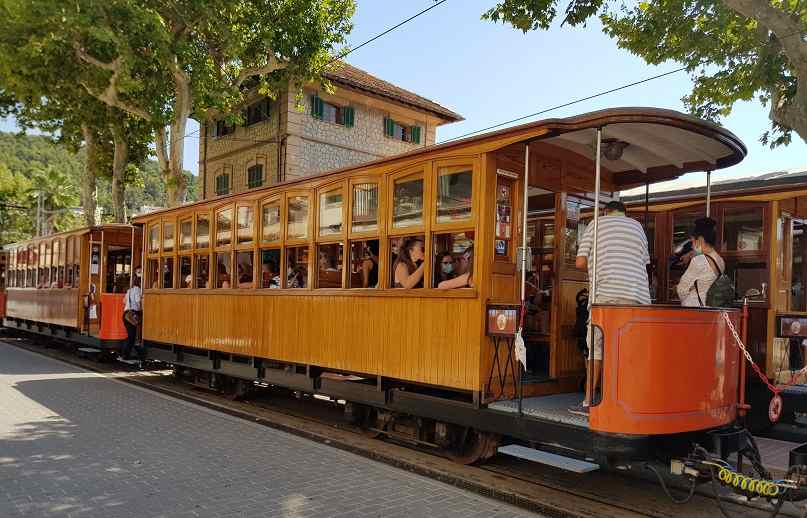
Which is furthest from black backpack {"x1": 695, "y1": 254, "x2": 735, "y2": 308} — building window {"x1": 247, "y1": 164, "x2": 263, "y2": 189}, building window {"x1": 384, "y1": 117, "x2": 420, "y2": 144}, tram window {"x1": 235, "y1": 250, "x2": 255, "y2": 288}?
building window {"x1": 384, "y1": 117, "x2": 420, "y2": 144}

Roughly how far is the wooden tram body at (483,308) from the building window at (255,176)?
16738 mm

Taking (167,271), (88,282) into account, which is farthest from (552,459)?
(88,282)

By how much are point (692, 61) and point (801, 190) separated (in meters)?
4.89

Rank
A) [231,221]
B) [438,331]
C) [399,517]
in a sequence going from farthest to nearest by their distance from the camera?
[231,221], [438,331], [399,517]

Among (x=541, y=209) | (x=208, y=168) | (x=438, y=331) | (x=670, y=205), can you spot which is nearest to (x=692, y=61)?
(x=670, y=205)

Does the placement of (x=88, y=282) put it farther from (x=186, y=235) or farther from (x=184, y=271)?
(x=186, y=235)

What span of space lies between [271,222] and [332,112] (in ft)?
56.8

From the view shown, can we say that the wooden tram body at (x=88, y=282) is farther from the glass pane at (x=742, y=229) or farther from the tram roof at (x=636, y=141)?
the glass pane at (x=742, y=229)

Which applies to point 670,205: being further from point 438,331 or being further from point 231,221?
point 231,221

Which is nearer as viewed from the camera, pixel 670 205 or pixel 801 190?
pixel 801 190

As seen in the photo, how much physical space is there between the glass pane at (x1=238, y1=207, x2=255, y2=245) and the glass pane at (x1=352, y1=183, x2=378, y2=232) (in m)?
2.33

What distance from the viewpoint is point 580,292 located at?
6398 mm

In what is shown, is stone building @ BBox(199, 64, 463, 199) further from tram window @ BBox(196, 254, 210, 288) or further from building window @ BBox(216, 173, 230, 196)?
tram window @ BBox(196, 254, 210, 288)

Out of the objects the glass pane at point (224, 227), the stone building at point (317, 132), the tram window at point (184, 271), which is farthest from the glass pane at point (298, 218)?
the stone building at point (317, 132)
